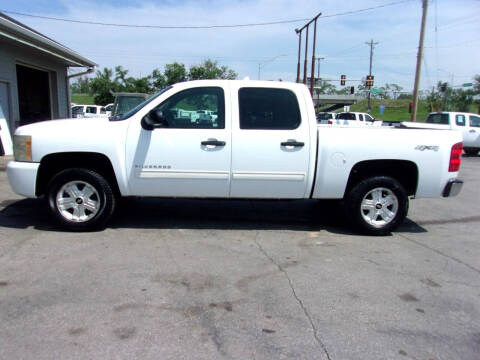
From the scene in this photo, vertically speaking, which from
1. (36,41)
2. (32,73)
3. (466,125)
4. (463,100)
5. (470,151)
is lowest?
(470,151)

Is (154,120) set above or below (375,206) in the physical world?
above

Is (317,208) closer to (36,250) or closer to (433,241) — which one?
(433,241)

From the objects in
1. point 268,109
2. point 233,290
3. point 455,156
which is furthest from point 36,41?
point 455,156

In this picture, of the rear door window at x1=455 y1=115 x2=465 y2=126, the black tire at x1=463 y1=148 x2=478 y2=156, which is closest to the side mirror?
the rear door window at x1=455 y1=115 x2=465 y2=126

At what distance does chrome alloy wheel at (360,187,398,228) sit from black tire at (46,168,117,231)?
3.34m

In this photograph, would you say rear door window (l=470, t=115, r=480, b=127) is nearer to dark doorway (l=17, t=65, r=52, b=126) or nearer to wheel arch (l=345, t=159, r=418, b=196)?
wheel arch (l=345, t=159, r=418, b=196)

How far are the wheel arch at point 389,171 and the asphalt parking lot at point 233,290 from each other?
0.72 m

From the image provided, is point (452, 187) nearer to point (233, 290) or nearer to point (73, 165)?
point (233, 290)

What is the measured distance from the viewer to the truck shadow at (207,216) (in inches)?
230

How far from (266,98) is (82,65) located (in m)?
13.1

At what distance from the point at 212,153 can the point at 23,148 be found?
2.32 m

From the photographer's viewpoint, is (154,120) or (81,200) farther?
(81,200)

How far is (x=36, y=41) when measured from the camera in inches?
459

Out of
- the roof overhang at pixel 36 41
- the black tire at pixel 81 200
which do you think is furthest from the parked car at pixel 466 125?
the black tire at pixel 81 200
